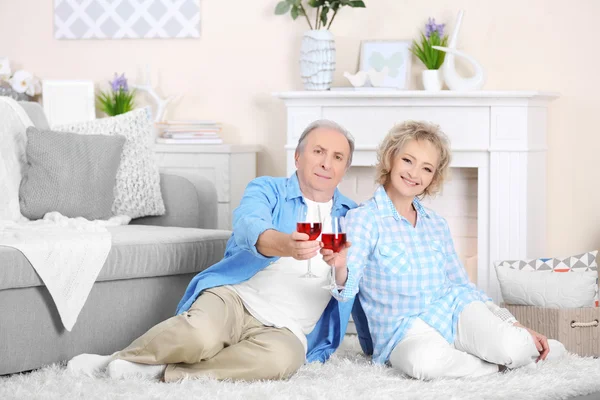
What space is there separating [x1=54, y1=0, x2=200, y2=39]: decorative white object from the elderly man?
2.13 m

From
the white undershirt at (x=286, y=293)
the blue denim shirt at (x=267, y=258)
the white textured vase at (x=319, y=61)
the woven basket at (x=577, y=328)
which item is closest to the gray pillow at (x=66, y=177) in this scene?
the blue denim shirt at (x=267, y=258)

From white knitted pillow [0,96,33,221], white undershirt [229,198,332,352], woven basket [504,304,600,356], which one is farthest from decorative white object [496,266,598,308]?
white knitted pillow [0,96,33,221]

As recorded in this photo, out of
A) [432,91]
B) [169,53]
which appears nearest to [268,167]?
[169,53]

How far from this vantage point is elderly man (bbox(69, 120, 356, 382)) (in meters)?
2.49

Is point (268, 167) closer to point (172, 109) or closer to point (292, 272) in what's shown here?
point (172, 109)

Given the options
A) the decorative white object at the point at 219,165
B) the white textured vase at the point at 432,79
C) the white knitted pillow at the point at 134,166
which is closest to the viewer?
the white knitted pillow at the point at 134,166

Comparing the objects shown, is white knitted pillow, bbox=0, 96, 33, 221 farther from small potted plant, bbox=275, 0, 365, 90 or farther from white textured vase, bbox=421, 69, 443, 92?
white textured vase, bbox=421, 69, 443, 92

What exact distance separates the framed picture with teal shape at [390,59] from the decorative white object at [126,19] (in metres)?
0.93

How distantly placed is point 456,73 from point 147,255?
1.76 m

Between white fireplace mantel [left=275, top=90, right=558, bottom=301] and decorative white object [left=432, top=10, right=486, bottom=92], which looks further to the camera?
decorative white object [left=432, top=10, right=486, bottom=92]

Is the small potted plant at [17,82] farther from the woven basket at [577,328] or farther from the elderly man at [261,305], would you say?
the woven basket at [577,328]

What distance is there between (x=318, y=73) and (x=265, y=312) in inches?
67.1

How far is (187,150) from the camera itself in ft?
14.4

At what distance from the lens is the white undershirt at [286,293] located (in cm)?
267
